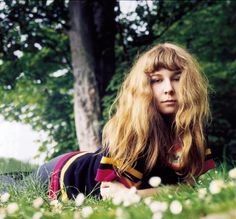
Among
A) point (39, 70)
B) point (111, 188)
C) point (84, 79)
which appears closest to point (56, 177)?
point (111, 188)

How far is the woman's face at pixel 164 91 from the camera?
3311 mm

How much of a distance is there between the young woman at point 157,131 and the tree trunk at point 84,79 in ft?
10.1

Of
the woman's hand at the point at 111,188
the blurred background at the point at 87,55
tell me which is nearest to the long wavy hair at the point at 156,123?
the woman's hand at the point at 111,188

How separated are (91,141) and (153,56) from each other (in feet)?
11.0

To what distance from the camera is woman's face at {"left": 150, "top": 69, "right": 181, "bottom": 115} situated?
10.9ft

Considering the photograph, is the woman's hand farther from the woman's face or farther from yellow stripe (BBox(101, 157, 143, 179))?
the woman's face

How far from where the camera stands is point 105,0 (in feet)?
24.0

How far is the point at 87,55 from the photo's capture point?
6.95 m

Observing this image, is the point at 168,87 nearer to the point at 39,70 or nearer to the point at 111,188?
the point at 111,188

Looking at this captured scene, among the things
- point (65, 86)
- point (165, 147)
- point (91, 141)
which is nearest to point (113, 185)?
point (165, 147)

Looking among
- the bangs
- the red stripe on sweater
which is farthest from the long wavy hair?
the red stripe on sweater

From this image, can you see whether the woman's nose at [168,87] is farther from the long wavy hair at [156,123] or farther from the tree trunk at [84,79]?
the tree trunk at [84,79]

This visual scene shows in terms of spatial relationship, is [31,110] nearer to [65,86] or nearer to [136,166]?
[65,86]

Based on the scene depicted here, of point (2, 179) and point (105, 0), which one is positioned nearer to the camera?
point (2, 179)
